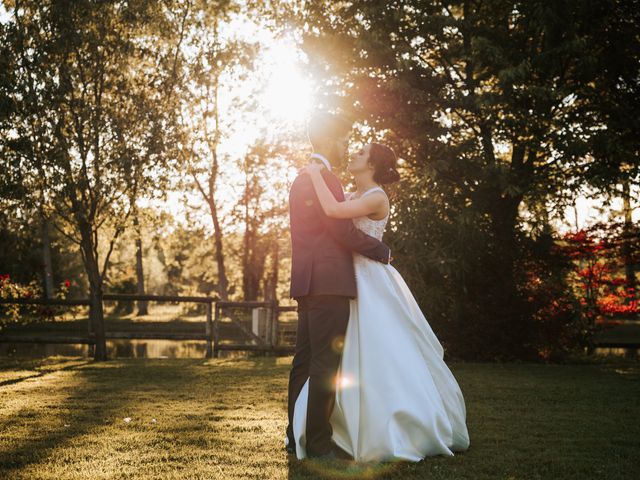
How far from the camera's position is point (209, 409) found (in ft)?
22.4

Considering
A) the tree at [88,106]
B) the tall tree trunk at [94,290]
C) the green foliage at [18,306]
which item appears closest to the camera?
the tree at [88,106]

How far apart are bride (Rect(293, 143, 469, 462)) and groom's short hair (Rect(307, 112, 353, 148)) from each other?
0.77ft

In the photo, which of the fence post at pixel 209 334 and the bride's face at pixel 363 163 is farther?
the fence post at pixel 209 334

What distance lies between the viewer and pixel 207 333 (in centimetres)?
1486

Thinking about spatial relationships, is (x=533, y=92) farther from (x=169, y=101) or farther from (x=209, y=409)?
→ (x=209, y=409)

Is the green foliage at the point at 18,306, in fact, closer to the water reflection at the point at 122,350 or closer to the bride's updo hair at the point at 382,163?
the water reflection at the point at 122,350

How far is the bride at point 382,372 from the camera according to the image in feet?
14.9

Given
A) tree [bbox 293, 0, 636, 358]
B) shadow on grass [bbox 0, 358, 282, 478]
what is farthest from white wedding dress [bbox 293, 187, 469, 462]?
tree [bbox 293, 0, 636, 358]

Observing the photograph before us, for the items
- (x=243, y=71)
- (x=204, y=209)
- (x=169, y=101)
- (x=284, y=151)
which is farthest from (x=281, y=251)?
(x=169, y=101)

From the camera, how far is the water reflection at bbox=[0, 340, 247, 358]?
17797 mm

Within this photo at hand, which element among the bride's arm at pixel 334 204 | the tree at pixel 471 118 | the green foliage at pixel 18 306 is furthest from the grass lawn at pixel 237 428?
Answer: the tree at pixel 471 118

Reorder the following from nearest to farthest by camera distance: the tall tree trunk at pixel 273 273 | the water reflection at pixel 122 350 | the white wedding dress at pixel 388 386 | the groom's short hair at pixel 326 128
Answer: the white wedding dress at pixel 388 386 → the groom's short hair at pixel 326 128 → the water reflection at pixel 122 350 → the tall tree trunk at pixel 273 273

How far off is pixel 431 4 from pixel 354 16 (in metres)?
1.71

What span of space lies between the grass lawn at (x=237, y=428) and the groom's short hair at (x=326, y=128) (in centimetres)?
232
